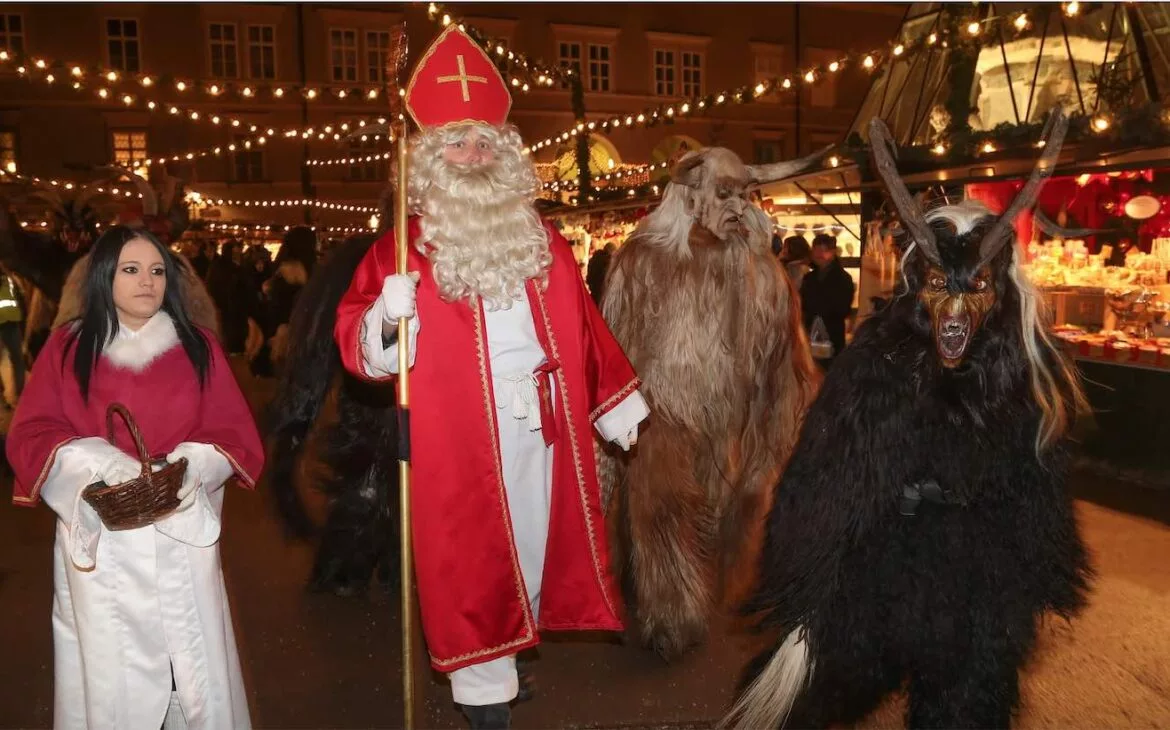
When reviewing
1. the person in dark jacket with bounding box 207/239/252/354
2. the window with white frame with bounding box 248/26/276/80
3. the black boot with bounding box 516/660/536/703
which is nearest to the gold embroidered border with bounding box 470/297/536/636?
the black boot with bounding box 516/660/536/703

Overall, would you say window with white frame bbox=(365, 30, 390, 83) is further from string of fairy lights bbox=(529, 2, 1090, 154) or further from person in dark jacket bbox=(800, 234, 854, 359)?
person in dark jacket bbox=(800, 234, 854, 359)

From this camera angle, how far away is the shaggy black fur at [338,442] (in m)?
5.35

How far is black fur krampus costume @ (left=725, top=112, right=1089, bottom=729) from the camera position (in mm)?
2984

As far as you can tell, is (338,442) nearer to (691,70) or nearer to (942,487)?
(942,487)

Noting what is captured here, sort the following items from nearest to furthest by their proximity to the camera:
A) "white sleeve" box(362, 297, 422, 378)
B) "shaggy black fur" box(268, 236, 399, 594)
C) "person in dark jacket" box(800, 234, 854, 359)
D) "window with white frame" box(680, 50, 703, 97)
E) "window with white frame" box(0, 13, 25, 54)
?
"white sleeve" box(362, 297, 422, 378) < "shaggy black fur" box(268, 236, 399, 594) < "person in dark jacket" box(800, 234, 854, 359) < "window with white frame" box(0, 13, 25, 54) < "window with white frame" box(680, 50, 703, 97)

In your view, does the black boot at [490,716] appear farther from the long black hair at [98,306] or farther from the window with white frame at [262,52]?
the window with white frame at [262,52]

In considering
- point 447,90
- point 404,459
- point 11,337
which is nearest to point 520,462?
point 404,459

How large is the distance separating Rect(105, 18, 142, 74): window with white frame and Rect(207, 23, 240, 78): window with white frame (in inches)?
91.0

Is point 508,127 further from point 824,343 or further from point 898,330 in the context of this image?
point 824,343

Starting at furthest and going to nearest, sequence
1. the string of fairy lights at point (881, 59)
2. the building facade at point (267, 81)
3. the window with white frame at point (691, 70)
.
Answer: the window with white frame at point (691, 70), the building facade at point (267, 81), the string of fairy lights at point (881, 59)

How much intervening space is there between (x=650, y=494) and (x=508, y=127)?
69.1 inches

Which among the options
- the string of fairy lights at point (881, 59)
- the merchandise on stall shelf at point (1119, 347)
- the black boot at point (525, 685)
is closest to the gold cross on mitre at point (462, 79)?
the black boot at point (525, 685)

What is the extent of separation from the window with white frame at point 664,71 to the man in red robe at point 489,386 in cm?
3272

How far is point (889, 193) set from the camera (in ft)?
9.98
